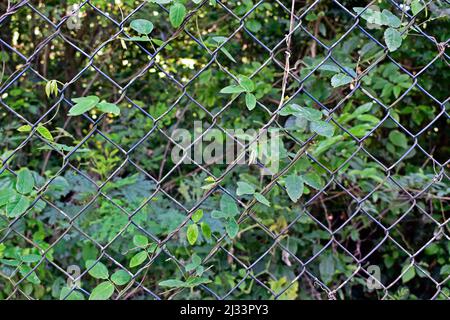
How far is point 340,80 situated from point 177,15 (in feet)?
1.22

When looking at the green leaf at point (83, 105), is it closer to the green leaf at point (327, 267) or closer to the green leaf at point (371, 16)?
the green leaf at point (371, 16)

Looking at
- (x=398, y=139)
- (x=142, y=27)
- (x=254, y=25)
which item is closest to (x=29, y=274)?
(x=142, y=27)

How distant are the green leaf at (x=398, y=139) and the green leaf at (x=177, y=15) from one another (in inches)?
56.9

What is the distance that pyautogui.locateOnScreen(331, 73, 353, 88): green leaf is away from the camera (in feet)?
3.99

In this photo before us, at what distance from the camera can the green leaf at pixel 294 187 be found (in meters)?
1.22

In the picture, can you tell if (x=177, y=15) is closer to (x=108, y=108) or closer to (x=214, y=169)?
(x=108, y=108)

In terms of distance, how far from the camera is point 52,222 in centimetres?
194

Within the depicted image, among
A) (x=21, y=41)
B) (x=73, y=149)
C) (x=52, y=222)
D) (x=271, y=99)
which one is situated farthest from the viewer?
(x=21, y=41)

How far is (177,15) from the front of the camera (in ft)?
3.71

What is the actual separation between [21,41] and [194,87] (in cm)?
78

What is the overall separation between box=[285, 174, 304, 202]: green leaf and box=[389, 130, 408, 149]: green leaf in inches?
48.4
